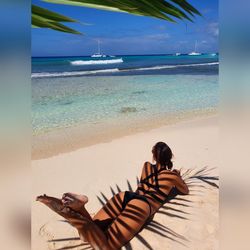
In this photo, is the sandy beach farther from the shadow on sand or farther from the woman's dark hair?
the woman's dark hair

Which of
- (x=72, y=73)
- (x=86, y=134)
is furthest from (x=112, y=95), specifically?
(x=72, y=73)

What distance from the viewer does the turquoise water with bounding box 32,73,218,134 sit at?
4340 millimetres

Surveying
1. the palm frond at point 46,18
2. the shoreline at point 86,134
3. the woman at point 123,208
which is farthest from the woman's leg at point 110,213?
the shoreline at point 86,134

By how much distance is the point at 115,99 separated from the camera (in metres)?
5.05

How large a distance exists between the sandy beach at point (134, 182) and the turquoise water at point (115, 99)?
75 cm

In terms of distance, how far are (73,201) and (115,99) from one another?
350cm

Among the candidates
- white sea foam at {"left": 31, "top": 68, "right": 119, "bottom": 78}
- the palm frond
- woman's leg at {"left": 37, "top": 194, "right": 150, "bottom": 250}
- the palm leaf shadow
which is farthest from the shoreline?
white sea foam at {"left": 31, "top": 68, "right": 119, "bottom": 78}

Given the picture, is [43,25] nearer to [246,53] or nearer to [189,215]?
[246,53]

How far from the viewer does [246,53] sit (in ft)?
5.75

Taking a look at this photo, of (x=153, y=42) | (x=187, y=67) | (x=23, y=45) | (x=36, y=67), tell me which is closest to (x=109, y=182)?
(x=23, y=45)

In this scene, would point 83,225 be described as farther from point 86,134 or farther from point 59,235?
point 86,134

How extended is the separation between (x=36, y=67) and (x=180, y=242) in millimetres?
5678

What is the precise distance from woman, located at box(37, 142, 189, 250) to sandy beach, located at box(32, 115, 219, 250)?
0.22 feet

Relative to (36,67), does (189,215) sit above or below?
below
